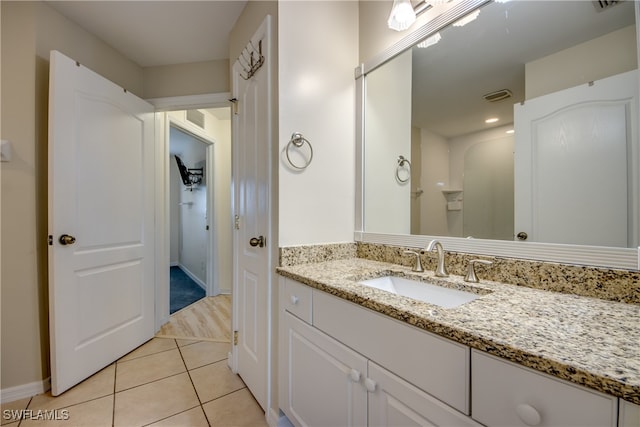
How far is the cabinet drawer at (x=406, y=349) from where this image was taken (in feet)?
1.91

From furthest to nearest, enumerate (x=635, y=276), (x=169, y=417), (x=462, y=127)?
Answer: (x=169, y=417), (x=462, y=127), (x=635, y=276)

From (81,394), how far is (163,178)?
5.40 feet

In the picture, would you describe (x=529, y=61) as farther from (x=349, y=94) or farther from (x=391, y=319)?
(x=391, y=319)

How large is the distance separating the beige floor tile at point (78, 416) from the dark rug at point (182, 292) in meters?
1.47

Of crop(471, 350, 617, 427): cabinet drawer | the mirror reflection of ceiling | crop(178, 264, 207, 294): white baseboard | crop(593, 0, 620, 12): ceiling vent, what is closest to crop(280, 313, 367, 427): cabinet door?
crop(471, 350, 617, 427): cabinet drawer

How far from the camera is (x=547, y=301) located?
752mm

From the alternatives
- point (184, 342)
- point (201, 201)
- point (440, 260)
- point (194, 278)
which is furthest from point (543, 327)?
point (194, 278)

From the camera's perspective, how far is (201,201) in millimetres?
4062

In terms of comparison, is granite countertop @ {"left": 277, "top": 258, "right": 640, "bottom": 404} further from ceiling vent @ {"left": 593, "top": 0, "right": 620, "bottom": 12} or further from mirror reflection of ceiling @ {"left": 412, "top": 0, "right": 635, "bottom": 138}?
ceiling vent @ {"left": 593, "top": 0, "right": 620, "bottom": 12}

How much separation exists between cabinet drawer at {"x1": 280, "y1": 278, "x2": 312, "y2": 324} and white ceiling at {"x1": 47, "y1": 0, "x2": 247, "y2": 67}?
5.69 ft

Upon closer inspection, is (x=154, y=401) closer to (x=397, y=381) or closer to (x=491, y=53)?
(x=397, y=381)

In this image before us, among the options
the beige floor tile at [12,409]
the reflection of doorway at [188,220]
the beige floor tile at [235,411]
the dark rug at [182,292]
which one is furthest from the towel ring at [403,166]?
the dark rug at [182,292]

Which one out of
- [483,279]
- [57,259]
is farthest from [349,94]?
[57,259]

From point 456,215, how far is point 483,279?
11.8 inches
